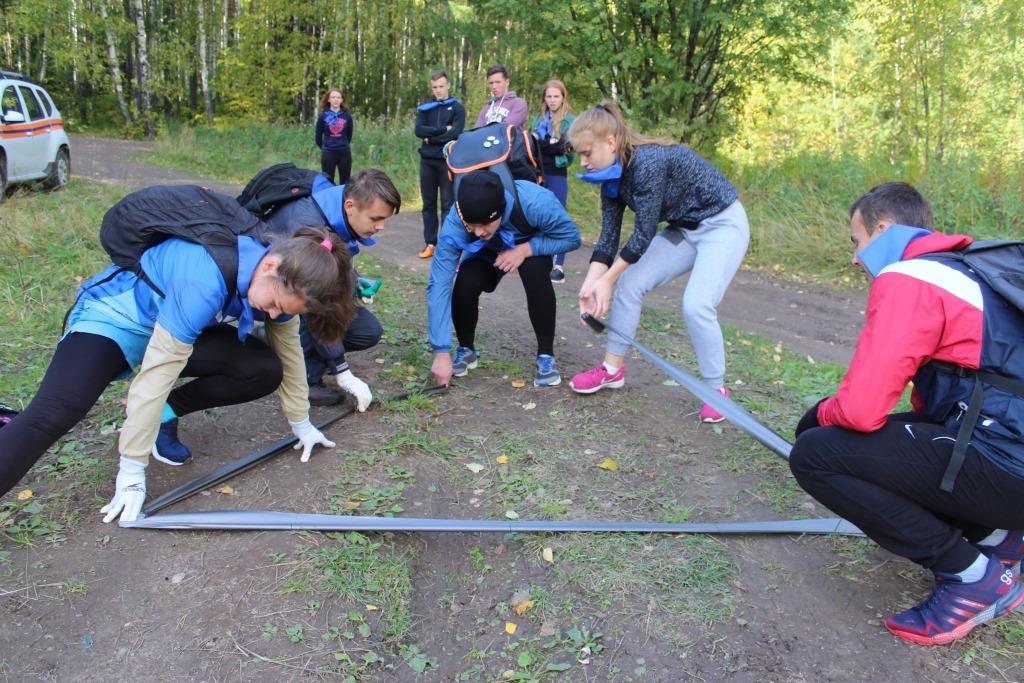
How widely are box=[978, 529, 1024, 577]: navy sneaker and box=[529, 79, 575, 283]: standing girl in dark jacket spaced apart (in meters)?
5.05

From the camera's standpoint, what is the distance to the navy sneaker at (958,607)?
2455 millimetres

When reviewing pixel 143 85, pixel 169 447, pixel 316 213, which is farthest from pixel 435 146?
pixel 143 85

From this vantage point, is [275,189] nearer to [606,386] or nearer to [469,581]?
[469,581]

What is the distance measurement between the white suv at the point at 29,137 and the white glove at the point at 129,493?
7590mm

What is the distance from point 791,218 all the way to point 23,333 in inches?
323

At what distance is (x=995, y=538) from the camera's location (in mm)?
2553

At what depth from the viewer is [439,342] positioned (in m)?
4.12

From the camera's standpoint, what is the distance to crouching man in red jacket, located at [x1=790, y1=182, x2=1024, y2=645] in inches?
87.0

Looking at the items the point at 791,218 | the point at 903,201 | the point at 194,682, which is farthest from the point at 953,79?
the point at 194,682

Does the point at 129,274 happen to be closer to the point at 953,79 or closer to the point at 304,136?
the point at 953,79

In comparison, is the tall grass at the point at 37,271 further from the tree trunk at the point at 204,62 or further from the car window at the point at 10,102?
the tree trunk at the point at 204,62

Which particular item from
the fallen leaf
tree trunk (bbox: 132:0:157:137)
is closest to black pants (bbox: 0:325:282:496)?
the fallen leaf

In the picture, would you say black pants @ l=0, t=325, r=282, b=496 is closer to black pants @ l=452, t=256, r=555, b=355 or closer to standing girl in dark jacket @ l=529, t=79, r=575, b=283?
black pants @ l=452, t=256, r=555, b=355

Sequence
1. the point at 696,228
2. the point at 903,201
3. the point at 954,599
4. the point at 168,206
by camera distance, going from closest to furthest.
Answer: the point at 954,599 < the point at 903,201 < the point at 168,206 < the point at 696,228
